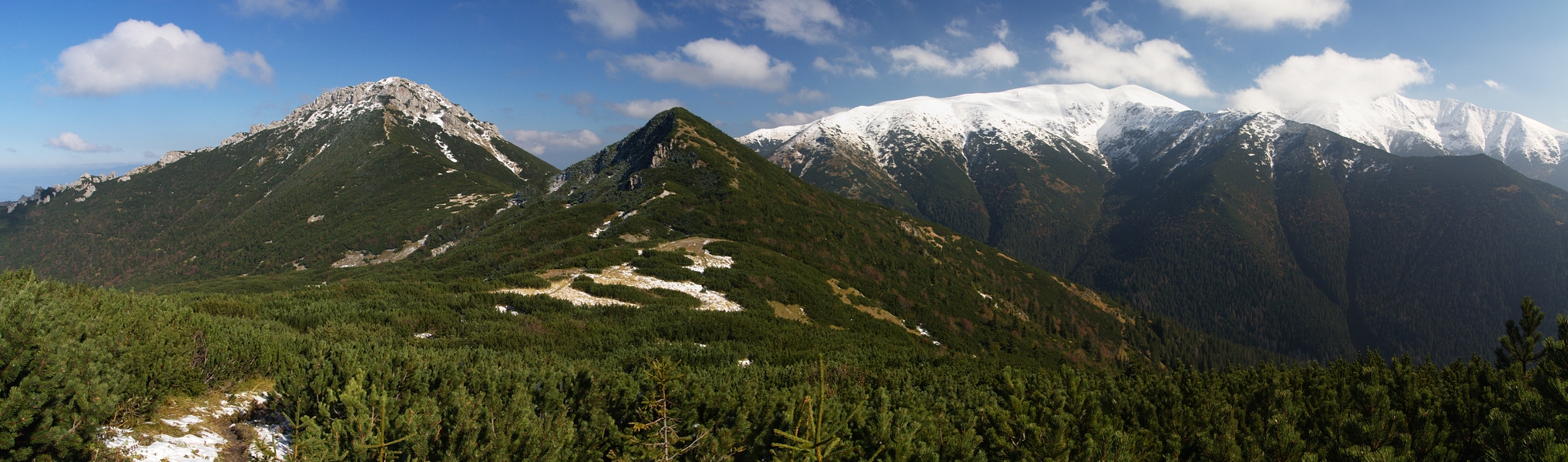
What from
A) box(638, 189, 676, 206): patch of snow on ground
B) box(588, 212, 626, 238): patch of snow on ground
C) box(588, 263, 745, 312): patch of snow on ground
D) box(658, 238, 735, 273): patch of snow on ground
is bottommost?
box(588, 263, 745, 312): patch of snow on ground

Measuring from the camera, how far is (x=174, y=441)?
31.4 ft

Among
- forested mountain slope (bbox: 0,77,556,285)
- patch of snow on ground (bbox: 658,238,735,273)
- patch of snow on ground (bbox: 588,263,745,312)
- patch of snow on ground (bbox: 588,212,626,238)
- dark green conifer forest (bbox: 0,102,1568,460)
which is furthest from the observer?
forested mountain slope (bbox: 0,77,556,285)

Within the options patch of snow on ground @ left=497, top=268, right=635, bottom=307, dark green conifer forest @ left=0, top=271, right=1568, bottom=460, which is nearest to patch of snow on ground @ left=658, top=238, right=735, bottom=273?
patch of snow on ground @ left=497, top=268, right=635, bottom=307

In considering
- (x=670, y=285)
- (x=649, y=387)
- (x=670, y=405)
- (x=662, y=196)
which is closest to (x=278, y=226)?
(x=662, y=196)

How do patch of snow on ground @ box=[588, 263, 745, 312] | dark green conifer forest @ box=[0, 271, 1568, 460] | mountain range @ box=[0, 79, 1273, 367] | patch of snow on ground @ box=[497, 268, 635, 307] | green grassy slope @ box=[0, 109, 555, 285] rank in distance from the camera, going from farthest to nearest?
green grassy slope @ box=[0, 109, 555, 285]
mountain range @ box=[0, 79, 1273, 367]
patch of snow on ground @ box=[588, 263, 745, 312]
patch of snow on ground @ box=[497, 268, 635, 307]
dark green conifer forest @ box=[0, 271, 1568, 460]

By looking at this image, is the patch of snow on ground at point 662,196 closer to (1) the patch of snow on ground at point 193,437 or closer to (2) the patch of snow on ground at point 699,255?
(2) the patch of snow on ground at point 699,255

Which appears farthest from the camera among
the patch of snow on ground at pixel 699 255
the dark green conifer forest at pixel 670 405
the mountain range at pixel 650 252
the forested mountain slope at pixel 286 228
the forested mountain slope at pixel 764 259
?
the forested mountain slope at pixel 286 228

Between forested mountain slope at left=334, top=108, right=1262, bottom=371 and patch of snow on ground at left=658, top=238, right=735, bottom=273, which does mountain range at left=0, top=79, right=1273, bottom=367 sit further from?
forested mountain slope at left=334, top=108, right=1262, bottom=371

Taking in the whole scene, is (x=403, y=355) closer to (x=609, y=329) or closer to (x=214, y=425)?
(x=214, y=425)

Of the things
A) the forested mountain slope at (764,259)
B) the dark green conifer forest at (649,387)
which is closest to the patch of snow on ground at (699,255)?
the forested mountain slope at (764,259)

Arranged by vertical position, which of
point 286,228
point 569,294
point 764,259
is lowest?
point 569,294

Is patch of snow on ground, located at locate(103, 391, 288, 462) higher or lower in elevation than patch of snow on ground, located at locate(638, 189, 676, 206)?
lower

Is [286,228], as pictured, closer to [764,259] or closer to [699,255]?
[699,255]

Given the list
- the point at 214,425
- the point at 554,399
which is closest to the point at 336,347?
the point at 214,425
